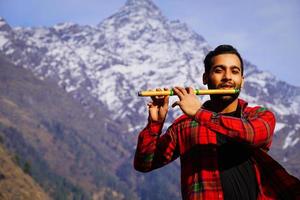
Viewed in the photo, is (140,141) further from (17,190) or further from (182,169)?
(17,190)

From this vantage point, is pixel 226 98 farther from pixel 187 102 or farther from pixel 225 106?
pixel 187 102

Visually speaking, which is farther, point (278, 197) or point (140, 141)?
point (140, 141)

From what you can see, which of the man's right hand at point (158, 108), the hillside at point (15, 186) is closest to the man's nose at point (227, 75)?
the man's right hand at point (158, 108)

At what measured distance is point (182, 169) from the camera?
5543 millimetres

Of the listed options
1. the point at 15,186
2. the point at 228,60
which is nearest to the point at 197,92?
the point at 228,60

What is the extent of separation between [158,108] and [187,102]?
81cm

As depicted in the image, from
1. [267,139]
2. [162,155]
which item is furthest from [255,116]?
[162,155]

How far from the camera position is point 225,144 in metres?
5.25

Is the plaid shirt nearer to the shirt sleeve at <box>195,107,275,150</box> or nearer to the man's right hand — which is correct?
the shirt sleeve at <box>195,107,275,150</box>

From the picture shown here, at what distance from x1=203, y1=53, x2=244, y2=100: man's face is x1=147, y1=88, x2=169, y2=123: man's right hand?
0.54 metres

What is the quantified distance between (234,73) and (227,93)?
30cm

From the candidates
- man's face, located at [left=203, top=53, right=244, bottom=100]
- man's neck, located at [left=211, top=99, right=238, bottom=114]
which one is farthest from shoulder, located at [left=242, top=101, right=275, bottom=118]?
man's face, located at [left=203, top=53, right=244, bottom=100]

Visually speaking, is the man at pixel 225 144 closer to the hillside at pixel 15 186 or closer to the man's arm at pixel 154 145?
the man's arm at pixel 154 145

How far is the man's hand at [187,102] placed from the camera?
5129 millimetres
